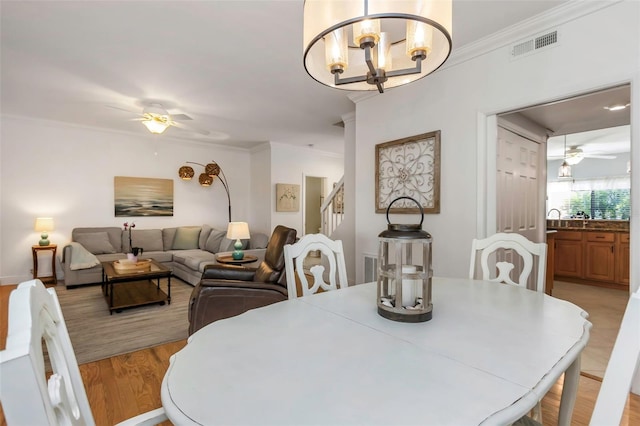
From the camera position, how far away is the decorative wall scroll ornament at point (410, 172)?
9.97 ft

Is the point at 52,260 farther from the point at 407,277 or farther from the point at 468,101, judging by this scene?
the point at 468,101

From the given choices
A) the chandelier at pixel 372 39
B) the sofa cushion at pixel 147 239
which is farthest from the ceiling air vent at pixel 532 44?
the sofa cushion at pixel 147 239

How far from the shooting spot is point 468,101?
9.16ft

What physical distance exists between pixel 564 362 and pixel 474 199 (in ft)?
6.63

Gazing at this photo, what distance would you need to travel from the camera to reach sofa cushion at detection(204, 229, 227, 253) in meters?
5.60

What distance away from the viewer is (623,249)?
4.61 metres

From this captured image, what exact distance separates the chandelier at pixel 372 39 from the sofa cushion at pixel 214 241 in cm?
455

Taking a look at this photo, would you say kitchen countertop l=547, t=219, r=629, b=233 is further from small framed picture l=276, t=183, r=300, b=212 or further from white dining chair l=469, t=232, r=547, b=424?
small framed picture l=276, t=183, r=300, b=212

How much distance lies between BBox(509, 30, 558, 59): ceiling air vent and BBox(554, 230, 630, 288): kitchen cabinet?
3908mm

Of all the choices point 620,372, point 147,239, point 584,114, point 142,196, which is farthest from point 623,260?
point 142,196

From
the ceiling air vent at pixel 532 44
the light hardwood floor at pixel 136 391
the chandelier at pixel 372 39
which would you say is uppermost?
the ceiling air vent at pixel 532 44

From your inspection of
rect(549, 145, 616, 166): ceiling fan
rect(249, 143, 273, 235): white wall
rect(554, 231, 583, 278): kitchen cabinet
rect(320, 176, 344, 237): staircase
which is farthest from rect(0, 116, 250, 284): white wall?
rect(549, 145, 616, 166): ceiling fan

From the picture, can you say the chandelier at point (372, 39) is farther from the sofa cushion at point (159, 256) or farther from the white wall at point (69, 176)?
the white wall at point (69, 176)

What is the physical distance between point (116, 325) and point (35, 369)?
10.7ft
